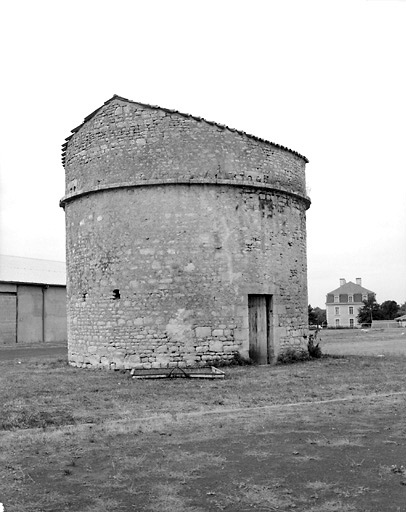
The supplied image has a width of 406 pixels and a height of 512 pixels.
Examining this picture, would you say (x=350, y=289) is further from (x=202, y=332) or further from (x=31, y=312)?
(x=202, y=332)

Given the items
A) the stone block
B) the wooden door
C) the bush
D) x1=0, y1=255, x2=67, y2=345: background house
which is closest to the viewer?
the stone block

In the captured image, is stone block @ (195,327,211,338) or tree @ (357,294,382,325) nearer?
stone block @ (195,327,211,338)

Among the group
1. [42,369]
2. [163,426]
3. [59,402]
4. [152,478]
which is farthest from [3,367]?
[152,478]

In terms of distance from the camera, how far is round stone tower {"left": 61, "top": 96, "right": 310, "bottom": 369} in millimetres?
14445

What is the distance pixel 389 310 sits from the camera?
277 ft

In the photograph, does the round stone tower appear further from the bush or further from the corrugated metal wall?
the corrugated metal wall

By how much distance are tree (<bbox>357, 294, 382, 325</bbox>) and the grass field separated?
68.1 m

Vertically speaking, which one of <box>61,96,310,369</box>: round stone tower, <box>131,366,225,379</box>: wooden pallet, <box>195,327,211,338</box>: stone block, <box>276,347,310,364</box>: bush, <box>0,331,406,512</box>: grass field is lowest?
<box>0,331,406,512</box>: grass field

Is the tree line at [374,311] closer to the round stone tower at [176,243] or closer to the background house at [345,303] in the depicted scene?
the background house at [345,303]

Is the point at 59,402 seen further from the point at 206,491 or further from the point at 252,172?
the point at 252,172

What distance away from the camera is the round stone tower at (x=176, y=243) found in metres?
14.4

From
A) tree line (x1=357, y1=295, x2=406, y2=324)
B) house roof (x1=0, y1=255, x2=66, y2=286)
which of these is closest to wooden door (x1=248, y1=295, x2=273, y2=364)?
house roof (x1=0, y1=255, x2=66, y2=286)

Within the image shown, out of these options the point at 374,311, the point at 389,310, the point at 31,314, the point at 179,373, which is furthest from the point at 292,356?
the point at 389,310

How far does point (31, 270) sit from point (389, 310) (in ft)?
202
